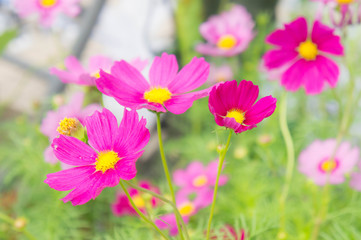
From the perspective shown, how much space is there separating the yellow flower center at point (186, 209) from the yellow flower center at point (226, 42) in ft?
1.15

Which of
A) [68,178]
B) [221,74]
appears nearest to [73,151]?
[68,178]

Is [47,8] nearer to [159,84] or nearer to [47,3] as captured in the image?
[47,3]

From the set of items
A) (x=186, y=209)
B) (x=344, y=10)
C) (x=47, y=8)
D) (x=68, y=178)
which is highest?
(x=47, y=8)

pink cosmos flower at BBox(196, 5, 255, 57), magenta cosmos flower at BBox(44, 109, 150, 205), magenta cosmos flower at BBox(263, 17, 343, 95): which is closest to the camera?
magenta cosmos flower at BBox(44, 109, 150, 205)

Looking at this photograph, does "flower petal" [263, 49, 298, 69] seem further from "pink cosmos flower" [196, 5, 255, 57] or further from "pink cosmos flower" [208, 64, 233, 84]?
"pink cosmos flower" [208, 64, 233, 84]

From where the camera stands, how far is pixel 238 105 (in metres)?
0.28

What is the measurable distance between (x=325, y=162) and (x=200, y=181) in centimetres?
20

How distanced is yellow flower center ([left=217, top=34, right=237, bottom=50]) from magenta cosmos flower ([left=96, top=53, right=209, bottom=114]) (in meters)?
0.53

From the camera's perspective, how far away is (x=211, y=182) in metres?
0.69

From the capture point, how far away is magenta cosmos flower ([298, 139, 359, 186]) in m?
0.58

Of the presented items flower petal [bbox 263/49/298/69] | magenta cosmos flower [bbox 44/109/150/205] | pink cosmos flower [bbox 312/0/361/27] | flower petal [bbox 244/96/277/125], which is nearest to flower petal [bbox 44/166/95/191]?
magenta cosmos flower [bbox 44/109/150/205]

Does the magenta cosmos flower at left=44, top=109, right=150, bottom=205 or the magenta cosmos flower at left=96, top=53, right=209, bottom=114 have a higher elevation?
the magenta cosmos flower at left=96, top=53, right=209, bottom=114

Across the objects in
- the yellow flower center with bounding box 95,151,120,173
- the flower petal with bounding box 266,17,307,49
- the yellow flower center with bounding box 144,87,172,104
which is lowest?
the yellow flower center with bounding box 95,151,120,173

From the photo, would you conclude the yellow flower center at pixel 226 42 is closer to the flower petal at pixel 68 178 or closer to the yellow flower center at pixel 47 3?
the yellow flower center at pixel 47 3
